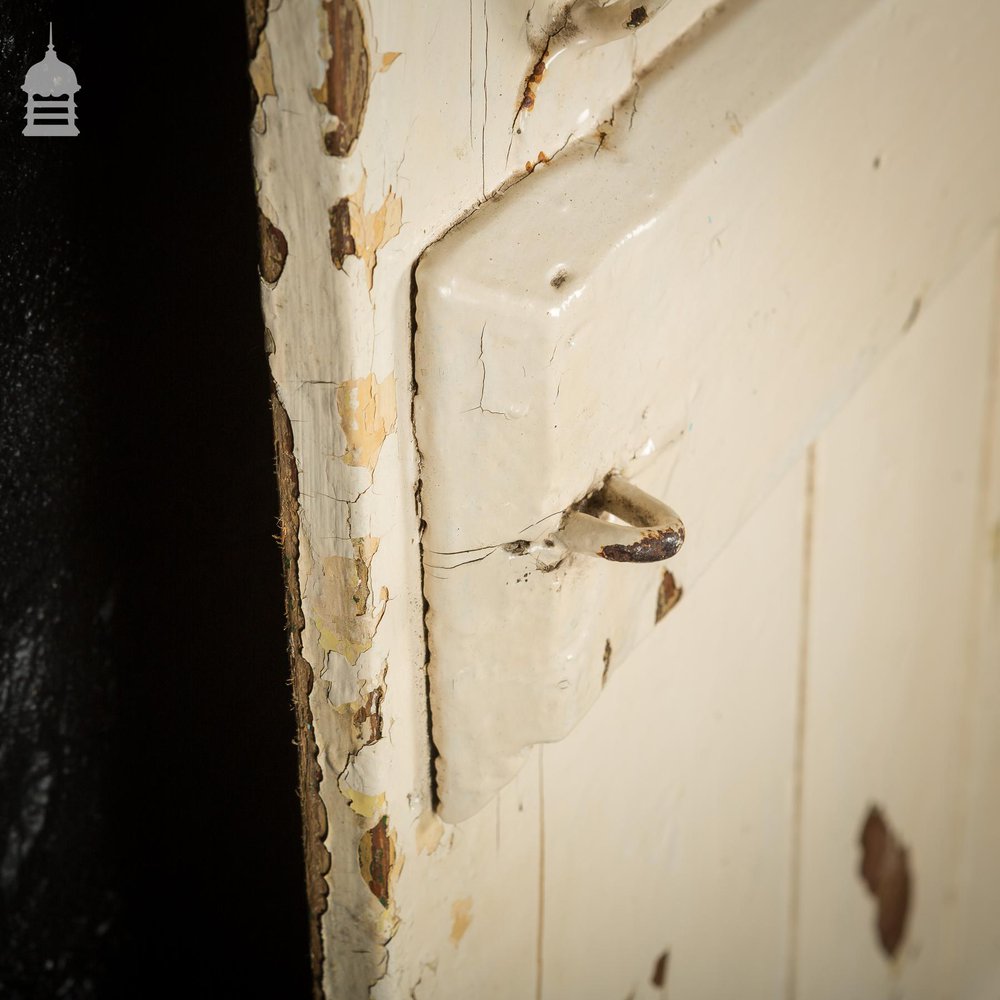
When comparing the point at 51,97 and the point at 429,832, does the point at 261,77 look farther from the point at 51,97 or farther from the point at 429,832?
the point at 429,832

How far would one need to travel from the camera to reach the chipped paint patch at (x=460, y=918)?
471 millimetres

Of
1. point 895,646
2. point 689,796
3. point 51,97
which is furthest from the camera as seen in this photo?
point 895,646

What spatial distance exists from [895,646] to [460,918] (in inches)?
18.6

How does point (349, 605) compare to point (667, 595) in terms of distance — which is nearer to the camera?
point (349, 605)

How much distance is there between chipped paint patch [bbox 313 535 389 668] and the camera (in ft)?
1.21

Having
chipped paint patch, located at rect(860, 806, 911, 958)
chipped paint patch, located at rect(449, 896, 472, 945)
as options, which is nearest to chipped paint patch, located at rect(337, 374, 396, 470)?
chipped paint patch, located at rect(449, 896, 472, 945)

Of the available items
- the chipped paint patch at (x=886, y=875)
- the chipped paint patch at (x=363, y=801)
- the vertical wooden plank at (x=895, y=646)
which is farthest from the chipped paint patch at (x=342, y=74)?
the chipped paint patch at (x=886, y=875)

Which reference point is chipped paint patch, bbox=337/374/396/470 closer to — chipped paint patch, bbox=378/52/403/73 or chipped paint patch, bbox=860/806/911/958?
chipped paint patch, bbox=378/52/403/73

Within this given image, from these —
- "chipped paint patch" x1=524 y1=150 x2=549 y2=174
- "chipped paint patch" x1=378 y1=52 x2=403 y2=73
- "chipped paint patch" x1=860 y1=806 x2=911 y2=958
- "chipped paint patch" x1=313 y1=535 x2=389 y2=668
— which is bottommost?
"chipped paint patch" x1=860 y1=806 x2=911 y2=958

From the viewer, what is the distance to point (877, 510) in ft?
2.42

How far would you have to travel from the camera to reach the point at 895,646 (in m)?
0.81

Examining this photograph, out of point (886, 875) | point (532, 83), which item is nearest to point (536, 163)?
point (532, 83)

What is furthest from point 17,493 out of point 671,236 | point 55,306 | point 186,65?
point 671,236

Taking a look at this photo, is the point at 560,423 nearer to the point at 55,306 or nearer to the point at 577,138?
the point at 577,138
